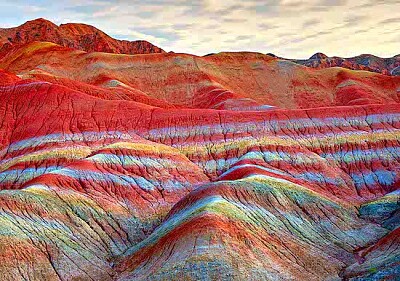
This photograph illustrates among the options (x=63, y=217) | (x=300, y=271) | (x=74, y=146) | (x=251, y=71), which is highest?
(x=251, y=71)

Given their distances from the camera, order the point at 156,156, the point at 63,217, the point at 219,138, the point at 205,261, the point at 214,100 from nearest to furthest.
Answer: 1. the point at 205,261
2. the point at 63,217
3. the point at 156,156
4. the point at 219,138
5. the point at 214,100

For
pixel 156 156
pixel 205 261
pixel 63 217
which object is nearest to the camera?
pixel 205 261

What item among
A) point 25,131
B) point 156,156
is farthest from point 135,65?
point 156,156

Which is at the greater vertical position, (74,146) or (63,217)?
(74,146)

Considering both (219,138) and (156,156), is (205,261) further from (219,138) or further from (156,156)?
(219,138)

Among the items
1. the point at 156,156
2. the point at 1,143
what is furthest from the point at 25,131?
the point at 156,156

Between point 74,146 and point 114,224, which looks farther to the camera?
point 74,146

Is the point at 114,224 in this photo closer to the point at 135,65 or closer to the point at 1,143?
the point at 1,143
